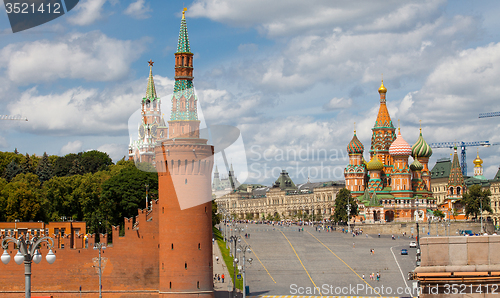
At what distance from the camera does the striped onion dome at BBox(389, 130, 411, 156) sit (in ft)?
488

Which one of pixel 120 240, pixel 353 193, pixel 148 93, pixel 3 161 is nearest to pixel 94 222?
pixel 120 240

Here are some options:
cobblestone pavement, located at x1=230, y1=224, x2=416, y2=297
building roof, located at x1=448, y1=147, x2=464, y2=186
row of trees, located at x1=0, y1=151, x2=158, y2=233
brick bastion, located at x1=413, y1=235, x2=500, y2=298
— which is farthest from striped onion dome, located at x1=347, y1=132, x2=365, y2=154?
brick bastion, located at x1=413, y1=235, x2=500, y2=298

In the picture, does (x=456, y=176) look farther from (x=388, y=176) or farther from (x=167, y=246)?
(x=167, y=246)

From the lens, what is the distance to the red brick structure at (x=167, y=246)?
188 ft

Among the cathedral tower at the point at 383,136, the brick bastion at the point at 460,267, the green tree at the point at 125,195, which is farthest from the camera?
the cathedral tower at the point at 383,136

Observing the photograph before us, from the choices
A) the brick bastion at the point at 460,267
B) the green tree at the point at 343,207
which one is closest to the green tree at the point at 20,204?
the green tree at the point at 343,207

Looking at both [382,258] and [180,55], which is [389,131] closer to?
[382,258]

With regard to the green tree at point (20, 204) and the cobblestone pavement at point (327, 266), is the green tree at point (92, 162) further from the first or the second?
the cobblestone pavement at point (327, 266)

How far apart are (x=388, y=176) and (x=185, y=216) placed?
105 metres

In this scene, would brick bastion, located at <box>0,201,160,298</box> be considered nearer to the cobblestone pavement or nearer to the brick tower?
the brick tower

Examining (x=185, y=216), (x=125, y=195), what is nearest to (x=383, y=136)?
(x=125, y=195)

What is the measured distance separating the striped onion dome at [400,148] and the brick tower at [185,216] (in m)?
96.9

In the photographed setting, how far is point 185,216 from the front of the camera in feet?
188

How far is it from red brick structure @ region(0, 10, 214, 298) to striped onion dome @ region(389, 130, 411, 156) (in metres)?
95.3
